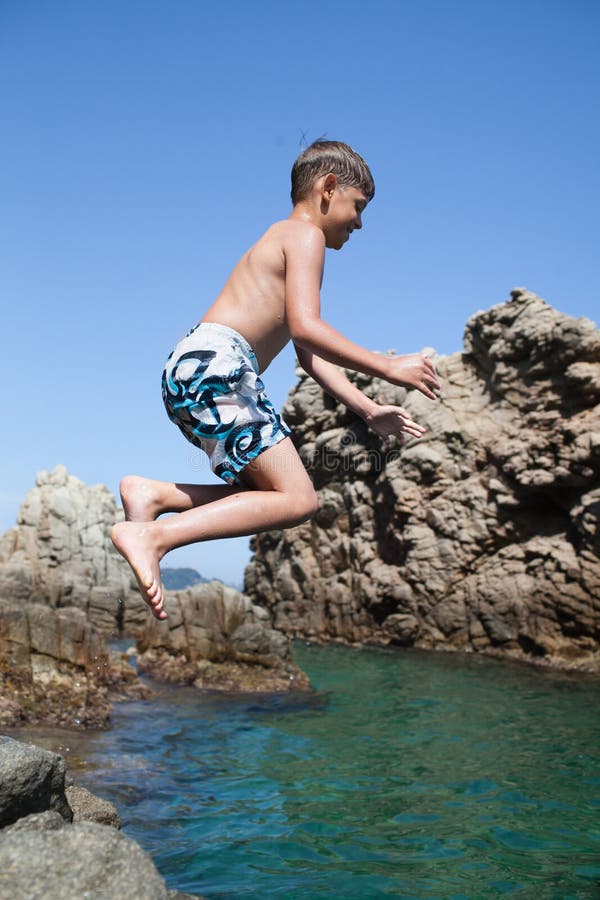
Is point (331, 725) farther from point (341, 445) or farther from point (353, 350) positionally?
point (341, 445)

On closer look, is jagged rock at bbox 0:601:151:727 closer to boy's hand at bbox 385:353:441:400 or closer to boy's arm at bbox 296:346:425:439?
boy's arm at bbox 296:346:425:439

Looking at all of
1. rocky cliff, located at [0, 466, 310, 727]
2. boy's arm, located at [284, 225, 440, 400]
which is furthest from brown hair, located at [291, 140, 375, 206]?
rocky cliff, located at [0, 466, 310, 727]

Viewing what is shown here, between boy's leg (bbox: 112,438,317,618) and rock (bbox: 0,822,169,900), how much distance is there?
93 centimetres

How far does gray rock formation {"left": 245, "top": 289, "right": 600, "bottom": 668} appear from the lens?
722 inches

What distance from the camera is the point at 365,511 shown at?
81.4 feet

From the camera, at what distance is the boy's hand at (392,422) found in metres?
3.55

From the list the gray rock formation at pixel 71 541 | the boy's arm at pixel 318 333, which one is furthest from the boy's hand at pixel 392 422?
the gray rock formation at pixel 71 541

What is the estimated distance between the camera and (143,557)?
10.7ft

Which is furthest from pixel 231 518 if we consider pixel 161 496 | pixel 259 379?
pixel 259 379

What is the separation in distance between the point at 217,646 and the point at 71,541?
16.4 meters

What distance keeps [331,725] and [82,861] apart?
9.51 m

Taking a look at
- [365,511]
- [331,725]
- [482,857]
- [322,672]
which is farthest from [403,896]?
[365,511]

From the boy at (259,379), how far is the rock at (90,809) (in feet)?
6.42

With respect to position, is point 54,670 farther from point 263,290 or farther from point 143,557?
point 263,290
